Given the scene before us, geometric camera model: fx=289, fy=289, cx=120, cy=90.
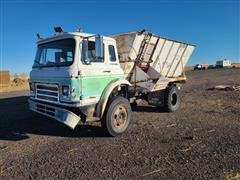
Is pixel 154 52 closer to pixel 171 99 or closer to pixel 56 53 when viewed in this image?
pixel 171 99

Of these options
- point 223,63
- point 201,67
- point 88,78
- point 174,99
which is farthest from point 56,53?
point 223,63

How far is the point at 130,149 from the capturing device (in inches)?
256

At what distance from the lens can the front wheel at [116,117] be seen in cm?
743

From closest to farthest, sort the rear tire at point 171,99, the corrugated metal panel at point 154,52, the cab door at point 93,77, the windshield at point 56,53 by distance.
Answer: the cab door at point 93,77, the windshield at point 56,53, the corrugated metal panel at point 154,52, the rear tire at point 171,99

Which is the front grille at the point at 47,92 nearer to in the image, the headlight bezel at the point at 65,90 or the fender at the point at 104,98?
the headlight bezel at the point at 65,90

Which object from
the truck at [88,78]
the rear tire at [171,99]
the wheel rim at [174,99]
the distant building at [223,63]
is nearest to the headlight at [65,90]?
the truck at [88,78]

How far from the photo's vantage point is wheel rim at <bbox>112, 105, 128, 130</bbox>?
767 centimetres

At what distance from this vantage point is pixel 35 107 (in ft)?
25.5

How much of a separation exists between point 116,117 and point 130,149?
1.43 metres

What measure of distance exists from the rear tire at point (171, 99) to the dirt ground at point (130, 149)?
3.28 ft

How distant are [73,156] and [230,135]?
4044 millimetres

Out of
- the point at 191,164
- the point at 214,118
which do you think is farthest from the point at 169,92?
the point at 191,164

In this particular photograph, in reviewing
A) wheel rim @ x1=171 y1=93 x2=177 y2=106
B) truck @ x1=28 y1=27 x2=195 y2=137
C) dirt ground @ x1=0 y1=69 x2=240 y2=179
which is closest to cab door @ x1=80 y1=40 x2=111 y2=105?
truck @ x1=28 y1=27 x2=195 y2=137

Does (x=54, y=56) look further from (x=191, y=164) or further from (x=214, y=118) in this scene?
(x=214, y=118)
